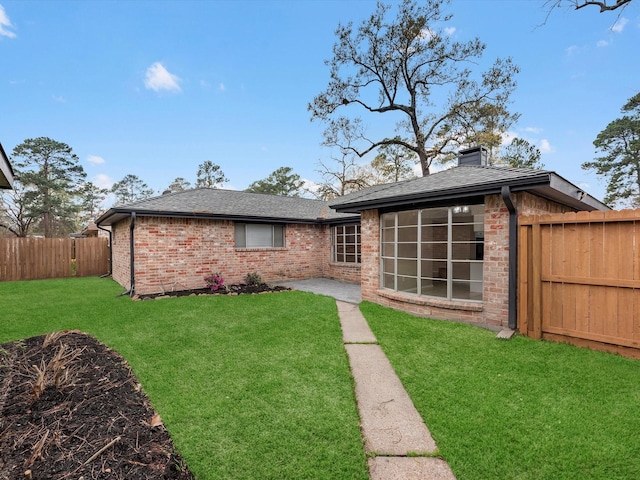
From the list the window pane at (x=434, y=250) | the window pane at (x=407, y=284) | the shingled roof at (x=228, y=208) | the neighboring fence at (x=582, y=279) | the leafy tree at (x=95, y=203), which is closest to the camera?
the neighboring fence at (x=582, y=279)

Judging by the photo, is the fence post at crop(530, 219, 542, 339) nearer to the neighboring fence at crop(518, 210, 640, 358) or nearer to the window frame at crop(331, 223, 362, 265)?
the neighboring fence at crop(518, 210, 640, 358)

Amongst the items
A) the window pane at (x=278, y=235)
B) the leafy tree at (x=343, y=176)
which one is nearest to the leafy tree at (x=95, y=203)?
the leafy tree at (x=343, y=176)

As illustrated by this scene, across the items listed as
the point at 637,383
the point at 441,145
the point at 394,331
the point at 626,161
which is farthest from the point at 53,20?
the point at 626,161

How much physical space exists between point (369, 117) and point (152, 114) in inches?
505

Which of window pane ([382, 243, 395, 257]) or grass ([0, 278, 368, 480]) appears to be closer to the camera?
grass ([0, 278, 368, 480])

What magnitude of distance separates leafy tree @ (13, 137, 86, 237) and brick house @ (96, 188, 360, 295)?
57.5ft

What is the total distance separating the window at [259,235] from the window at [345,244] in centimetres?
221

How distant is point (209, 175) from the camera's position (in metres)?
36.9

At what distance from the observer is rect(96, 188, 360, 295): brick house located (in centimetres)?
915

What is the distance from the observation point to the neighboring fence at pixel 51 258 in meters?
12.1

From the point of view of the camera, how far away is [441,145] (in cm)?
1998

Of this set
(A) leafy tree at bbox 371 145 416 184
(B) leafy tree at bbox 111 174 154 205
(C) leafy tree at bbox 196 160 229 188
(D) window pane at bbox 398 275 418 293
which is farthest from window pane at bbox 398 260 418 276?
(B) leafy tree at bbox 111 174 154 205

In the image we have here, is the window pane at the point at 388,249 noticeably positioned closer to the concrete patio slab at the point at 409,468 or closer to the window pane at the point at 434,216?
the window pane at the point at 434,216

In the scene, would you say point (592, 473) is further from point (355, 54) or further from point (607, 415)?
point (355, 54)
